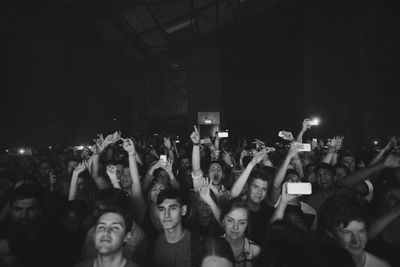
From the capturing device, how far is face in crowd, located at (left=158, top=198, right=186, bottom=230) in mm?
2256

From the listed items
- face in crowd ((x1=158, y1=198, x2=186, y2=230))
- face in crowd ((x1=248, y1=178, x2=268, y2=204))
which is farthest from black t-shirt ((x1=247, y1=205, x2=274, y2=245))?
face in crowd ((x1=158, y1=198, x2=186, y2=230))

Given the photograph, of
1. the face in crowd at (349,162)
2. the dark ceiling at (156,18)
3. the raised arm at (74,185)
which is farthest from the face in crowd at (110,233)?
the dark ceiling at (156,18)

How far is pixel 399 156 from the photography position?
286 cm

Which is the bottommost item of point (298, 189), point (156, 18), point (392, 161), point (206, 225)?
point (206, 225)

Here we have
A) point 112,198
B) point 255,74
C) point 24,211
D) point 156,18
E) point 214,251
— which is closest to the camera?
point 214,251

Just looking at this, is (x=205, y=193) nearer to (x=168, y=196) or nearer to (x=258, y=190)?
(x=168, y=196)

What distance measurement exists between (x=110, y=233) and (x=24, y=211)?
139cm

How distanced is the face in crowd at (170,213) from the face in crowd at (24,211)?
143 centimetres

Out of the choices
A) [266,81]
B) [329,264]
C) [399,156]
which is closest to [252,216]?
[329,264]

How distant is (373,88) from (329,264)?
7.45 meters

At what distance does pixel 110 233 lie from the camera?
1.88 m

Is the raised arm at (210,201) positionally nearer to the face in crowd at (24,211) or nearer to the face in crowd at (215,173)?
the face in crowd at (215,173)

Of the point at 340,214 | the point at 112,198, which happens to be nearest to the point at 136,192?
the point at 112,198

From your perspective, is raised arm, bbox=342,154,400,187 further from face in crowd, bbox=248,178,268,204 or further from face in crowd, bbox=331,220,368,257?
face in crowd, bbox=331,220,368,257
